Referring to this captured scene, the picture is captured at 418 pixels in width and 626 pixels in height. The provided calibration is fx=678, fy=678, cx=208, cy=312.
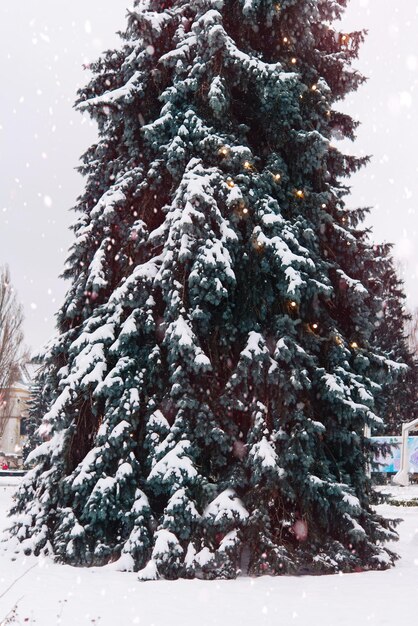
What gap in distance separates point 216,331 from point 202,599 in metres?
4.11

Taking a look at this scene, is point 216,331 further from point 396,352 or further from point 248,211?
point 396,352

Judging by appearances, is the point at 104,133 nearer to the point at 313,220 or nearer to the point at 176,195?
the point at 176,195

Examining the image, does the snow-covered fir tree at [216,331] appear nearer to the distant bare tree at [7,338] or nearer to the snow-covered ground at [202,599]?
the snow-covered ground at [202,599]

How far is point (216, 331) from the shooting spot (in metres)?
10.8

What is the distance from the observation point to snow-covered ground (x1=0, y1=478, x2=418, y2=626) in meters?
7.19

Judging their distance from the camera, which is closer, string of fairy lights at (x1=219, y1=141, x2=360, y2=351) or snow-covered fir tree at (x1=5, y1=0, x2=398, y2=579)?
snow-covered fir tree at (x1=5, y1=0, x2=398, y2=579)

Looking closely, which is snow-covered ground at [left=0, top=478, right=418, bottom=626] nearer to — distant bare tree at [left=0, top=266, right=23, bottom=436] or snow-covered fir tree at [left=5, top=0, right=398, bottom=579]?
snow-covered fir tree at [left=5, top=0, right=398, bottom=579]

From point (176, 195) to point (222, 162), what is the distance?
91 cm

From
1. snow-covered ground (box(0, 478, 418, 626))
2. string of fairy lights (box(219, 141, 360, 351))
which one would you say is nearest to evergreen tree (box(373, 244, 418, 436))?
string of fairy lights (box(219, 141, 360, 351))

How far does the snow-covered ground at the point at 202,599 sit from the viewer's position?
23.6 feet

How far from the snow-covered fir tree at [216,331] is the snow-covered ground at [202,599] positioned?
0.47 meters

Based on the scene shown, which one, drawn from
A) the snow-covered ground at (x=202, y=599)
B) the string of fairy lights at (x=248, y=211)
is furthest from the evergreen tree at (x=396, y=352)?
the snow-covered ground at (x=202, y=599)

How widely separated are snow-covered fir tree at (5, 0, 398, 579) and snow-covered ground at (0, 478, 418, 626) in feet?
1.54

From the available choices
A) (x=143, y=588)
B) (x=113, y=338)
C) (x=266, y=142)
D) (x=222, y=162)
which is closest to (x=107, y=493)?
(x=143, y=588)
